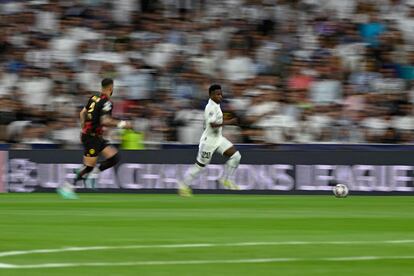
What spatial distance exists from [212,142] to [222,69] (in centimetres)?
409

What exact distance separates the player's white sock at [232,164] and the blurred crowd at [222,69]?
174 centimetres

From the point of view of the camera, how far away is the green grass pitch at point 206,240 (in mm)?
8211

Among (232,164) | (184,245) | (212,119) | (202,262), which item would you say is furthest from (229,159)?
(202,262)

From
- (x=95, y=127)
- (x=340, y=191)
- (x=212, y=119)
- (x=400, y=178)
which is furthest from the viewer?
(x=400, y=178)

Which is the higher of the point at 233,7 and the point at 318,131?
the point at 233,7

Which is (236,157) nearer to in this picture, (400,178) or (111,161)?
(111,161)

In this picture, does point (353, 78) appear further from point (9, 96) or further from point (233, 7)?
point (9, 96)

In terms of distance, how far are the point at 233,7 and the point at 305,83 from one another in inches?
130

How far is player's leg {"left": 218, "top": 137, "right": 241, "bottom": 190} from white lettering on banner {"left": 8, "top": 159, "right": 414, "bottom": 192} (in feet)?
4.01

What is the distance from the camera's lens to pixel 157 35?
25.9 meters

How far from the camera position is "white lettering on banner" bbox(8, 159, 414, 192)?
2281cm

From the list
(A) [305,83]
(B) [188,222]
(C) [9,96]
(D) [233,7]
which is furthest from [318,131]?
(B) [188,222]

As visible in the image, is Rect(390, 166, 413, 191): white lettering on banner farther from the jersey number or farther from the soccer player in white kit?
the jersey number

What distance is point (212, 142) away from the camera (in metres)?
20.9
